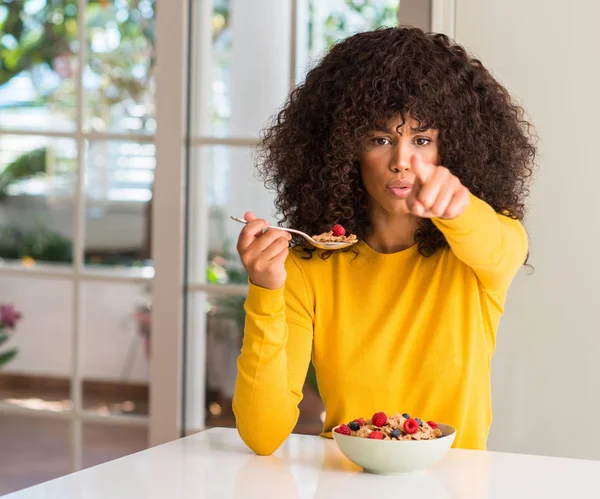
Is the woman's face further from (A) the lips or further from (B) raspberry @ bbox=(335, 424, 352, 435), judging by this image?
(B) raspberry @ bbox=(335, 424, 352, 435)

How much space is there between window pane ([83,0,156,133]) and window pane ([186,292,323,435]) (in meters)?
2.80

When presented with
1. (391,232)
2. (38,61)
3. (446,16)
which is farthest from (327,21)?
(38,61)

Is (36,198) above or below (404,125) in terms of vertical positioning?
below

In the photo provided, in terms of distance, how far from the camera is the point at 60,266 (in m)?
6.07

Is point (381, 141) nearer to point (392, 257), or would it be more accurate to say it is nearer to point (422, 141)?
point (422, 141)

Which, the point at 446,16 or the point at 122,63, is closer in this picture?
the point at 446,16

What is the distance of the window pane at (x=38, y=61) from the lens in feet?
18.9

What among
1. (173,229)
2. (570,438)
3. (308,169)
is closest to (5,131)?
(173,229)

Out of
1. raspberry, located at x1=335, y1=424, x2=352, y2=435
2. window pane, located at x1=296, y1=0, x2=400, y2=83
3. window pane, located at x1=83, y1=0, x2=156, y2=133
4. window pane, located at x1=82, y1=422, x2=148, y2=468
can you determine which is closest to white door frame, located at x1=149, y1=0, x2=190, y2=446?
window pane, located at x1=296, y1=0, x2=400, y2=83

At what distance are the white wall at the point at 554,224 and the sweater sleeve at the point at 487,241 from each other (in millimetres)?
466

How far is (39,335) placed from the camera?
20.3ft

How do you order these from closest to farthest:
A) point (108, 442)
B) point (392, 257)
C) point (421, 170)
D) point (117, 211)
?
1. point (421, 170)
2. point (392, 257)
3. point (108, 442)
4. point (117, 211)

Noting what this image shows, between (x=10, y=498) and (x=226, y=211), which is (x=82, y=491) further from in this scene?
(x=226, y=211)

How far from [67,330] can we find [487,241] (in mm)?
5236
